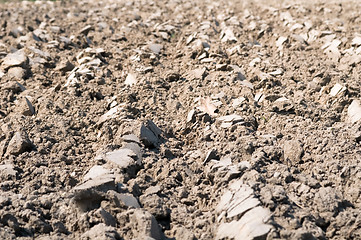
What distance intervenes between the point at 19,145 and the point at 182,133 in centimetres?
156

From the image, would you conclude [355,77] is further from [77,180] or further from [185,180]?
[77,180]

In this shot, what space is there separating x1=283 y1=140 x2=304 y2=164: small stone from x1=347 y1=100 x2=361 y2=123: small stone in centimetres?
93

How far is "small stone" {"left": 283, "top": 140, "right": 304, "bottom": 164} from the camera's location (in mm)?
3914

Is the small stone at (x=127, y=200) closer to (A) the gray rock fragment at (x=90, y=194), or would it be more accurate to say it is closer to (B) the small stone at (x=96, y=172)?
(A) the gray rock fragment at (x=90, y=194)

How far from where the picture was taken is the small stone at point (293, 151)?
3914 mm

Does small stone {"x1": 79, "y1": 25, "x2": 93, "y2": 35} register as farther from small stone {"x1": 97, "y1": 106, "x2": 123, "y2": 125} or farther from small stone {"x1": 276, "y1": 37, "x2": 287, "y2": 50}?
small stone {"x1": 97, "y1": 106, "x2": 123, "y2": 125}

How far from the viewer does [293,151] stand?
3.95 m

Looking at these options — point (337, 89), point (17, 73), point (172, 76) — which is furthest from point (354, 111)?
point (17, 73)

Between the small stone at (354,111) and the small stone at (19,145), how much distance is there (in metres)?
3.23

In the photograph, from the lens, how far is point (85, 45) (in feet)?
23.9

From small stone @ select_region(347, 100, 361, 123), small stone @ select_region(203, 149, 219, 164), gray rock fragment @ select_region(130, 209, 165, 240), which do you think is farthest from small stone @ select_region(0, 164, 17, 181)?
small stone @ select_region(347, 100, 361, 123)

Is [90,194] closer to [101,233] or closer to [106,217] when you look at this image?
[106,217]

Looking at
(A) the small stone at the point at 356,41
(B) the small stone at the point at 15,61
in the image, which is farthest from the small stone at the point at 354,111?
(B) the small stone at the point at 15,61

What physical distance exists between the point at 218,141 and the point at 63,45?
152 inches
